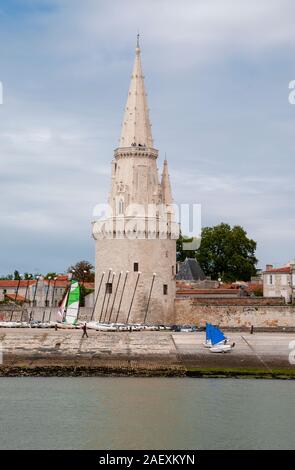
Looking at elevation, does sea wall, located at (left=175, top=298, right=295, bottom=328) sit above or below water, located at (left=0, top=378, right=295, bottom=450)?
above

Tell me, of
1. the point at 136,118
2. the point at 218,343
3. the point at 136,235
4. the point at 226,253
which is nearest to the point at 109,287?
the point at 136,235

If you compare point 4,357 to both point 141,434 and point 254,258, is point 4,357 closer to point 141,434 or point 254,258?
point 141,434

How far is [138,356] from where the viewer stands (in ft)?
172

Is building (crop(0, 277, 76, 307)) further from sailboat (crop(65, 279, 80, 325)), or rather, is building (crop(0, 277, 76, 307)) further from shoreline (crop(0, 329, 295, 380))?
shoreline (crop(0, 329, 295, 380))

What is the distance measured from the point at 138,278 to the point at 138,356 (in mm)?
15666

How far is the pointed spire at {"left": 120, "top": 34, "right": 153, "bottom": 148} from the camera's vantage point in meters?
68.2

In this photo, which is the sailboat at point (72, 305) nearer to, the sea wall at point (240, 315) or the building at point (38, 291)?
the sea wall at point (240, 315)

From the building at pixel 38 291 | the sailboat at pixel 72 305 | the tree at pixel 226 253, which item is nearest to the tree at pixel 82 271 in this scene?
the building at pixel 38 291

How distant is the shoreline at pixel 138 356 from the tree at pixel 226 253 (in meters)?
41.6

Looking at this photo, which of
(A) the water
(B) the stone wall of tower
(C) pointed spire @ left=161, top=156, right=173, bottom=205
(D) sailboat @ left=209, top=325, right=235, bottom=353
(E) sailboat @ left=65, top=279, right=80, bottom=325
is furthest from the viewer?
(C) pointed spire @ left=161, top=156, right=173, bottom=205

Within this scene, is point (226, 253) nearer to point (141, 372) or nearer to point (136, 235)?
point (136, 235)

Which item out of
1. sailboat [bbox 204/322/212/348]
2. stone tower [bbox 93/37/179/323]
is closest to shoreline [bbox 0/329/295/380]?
sailboat [bbox 204/322/212/348]

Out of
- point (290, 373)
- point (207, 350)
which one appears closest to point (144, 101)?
point (207, 350)

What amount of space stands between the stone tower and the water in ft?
68.1
